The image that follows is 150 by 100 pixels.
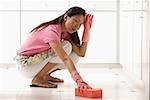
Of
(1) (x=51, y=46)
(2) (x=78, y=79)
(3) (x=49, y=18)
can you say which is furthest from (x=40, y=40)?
(3) (x=49, y=18)

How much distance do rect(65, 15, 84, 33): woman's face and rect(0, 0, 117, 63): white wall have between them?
1649mm

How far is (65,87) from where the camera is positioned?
139 inches

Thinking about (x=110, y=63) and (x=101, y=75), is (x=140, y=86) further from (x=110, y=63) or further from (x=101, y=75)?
(x=110, y=63)

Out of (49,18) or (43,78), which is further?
(49,18)

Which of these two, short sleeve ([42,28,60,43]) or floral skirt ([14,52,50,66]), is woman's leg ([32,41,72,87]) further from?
short sleeve ([42,28,60,43])

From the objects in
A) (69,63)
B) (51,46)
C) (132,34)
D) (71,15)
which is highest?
(71,15)

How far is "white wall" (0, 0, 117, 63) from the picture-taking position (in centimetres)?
481

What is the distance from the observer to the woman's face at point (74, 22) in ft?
10.0

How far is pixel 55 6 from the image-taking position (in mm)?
4844

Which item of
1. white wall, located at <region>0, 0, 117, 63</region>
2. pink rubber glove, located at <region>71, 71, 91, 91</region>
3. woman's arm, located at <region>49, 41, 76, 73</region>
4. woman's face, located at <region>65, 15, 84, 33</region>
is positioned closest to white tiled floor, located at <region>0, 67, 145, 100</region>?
pink rubber glove, located at <region>71, 71, 91, 91</region>

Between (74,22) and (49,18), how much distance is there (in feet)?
5.95

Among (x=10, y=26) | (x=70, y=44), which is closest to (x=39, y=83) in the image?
(x=70, y=44)

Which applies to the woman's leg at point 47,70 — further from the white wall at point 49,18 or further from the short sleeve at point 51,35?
the white wall at point 49,18

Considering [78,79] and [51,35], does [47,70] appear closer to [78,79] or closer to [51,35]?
[51,35]
